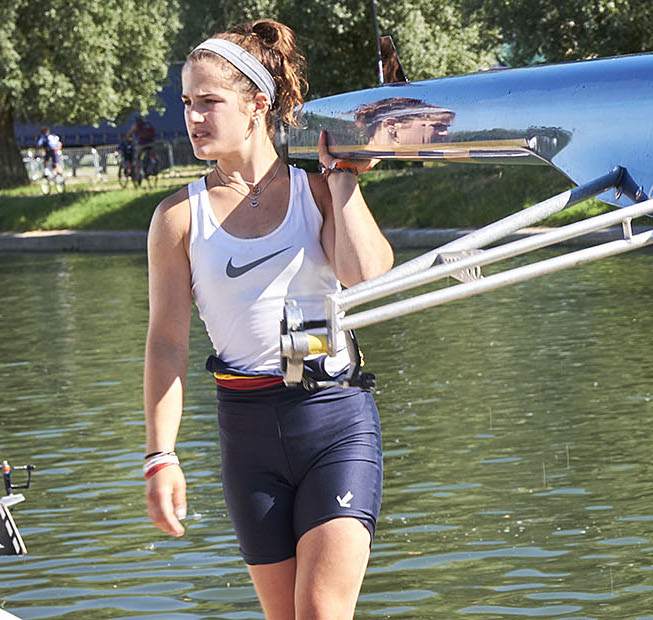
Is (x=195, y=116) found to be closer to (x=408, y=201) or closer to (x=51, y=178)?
(x=408, y=201)

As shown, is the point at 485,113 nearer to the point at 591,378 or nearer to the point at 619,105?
the point at 619,105

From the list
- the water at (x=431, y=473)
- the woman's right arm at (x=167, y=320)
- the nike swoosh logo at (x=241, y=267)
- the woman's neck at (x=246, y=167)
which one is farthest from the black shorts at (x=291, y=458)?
the water at (x=431, y=473)

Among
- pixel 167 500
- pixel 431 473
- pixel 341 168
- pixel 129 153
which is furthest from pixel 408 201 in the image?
pixel 167 500

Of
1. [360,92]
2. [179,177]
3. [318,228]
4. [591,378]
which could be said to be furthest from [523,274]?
[179,177]

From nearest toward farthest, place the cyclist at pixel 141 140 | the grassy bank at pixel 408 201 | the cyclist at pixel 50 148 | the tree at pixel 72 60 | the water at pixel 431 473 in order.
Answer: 1. the water at pixel 431 473
2. the grassy bank at pixel 408 201
3. the cyclist at pixel 141 140
4. the cyclist at pixel 50 148
5. the tree at pixel 72 60

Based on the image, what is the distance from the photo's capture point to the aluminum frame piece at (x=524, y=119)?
2.60 m

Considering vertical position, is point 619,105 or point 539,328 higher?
point 619,105

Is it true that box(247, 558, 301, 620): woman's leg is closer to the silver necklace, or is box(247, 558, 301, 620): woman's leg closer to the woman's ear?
the silver necklace

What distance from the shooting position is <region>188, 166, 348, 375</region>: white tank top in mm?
3590

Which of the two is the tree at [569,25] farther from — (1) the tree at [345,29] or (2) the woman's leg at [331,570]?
(2) the woman's leg at [331,570]

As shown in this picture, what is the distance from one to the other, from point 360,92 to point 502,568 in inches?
163

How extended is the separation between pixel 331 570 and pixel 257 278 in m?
0.72

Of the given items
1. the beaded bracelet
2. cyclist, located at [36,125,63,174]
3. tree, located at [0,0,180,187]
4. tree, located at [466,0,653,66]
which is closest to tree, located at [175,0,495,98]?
tree, located at [0,0,180,187]

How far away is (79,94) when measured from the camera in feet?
124
